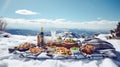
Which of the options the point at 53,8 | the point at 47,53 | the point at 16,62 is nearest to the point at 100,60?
the point at 47,53

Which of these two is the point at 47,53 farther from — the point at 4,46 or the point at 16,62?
the point at 4,46

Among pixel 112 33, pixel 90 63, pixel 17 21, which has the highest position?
pixel 17 21

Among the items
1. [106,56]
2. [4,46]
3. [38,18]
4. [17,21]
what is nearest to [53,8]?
[38,18]

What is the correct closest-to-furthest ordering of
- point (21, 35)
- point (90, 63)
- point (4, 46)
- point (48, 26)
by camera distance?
point (90, 63) < point (4, 46) < point (48, 26) < point (21, 35)

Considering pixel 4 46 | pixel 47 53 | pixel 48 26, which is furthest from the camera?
pixel 48 26

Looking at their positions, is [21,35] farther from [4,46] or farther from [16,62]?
[16,62]

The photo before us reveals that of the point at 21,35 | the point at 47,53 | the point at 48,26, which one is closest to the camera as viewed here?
the point at 47,53

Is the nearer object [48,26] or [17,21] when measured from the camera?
[48,26]

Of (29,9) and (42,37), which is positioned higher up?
(29,9)

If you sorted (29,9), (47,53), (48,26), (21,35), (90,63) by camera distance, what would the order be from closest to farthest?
1. (90,63)
2. (47,53)
3. (48,26)
4. (29,9)
5. (21,35)
